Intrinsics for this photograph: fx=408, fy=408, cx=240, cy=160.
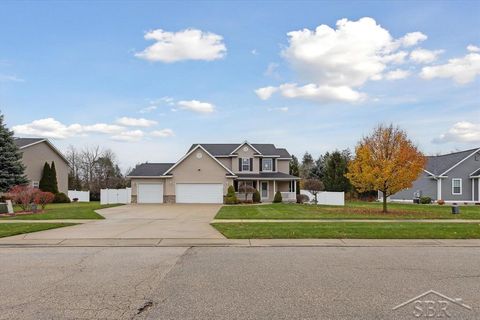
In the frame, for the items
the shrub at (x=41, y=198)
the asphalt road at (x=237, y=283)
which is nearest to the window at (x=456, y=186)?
the asphalt road at (x=237, y=283)

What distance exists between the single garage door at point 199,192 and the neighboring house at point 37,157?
595 inches

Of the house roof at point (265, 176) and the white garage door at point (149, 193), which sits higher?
the house roof at point (265, 176)

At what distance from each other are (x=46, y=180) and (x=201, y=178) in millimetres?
16134

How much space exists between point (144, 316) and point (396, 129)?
932 inches

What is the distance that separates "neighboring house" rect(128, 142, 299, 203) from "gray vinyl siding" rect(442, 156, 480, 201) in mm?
15428

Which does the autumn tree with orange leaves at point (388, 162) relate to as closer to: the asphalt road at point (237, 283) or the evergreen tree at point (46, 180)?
the asphalt road at point (237, 283)

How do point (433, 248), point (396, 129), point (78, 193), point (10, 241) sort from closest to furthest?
1. point (433, 248)
2. point (10, 241)
3. point (396, 129)
4. point (78, 193)

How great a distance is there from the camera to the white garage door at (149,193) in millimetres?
40906

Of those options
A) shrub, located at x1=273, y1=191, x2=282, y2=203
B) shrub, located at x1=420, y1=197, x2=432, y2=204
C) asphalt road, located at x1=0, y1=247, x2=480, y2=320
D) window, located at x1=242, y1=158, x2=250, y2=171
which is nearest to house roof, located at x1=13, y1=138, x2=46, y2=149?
window, located at x1=242, y1=158, x2=250, y2=171

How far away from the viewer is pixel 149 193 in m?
41.0

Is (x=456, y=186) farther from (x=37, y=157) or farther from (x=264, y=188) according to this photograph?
(x=37, y=157)

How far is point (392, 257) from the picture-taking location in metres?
9.90

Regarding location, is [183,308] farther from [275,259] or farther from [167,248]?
[167,248]

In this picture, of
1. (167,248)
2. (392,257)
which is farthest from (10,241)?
(392,257)
